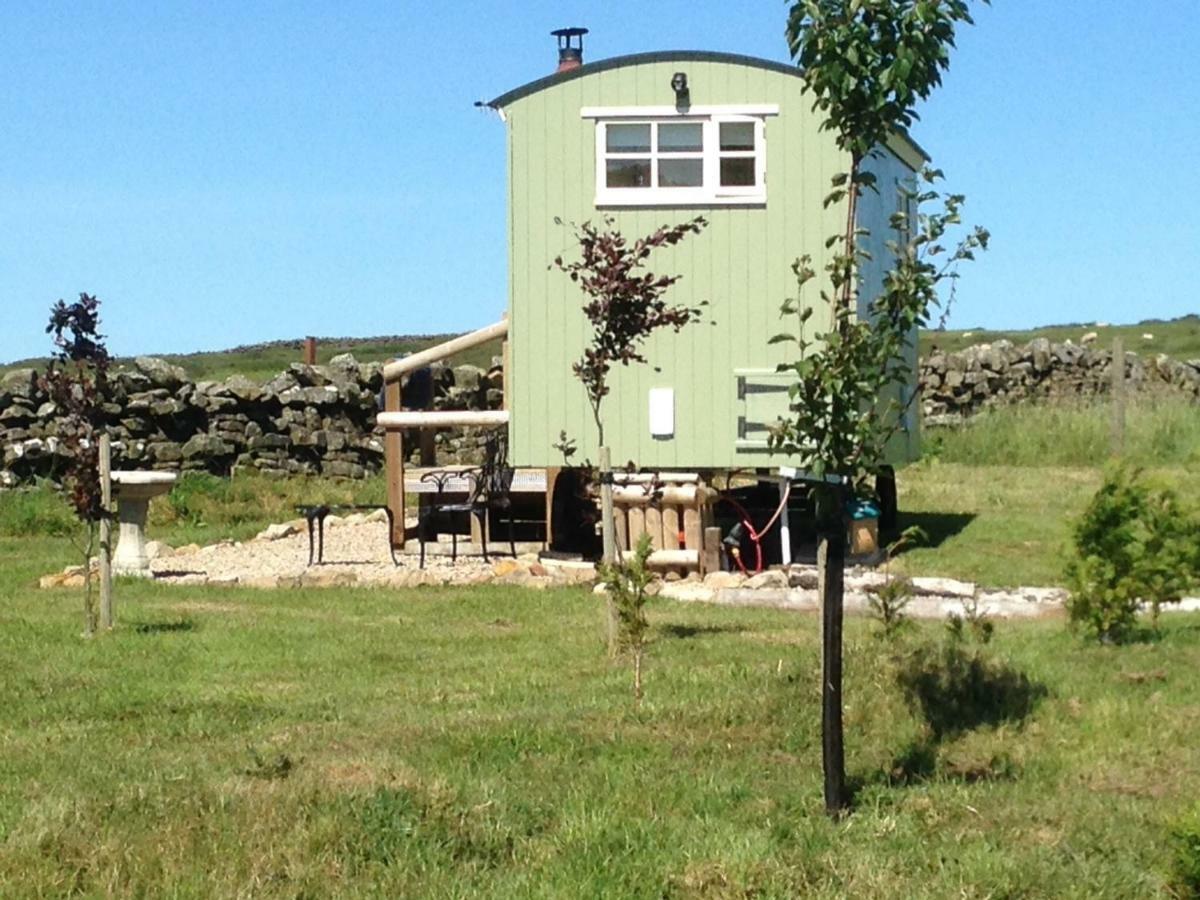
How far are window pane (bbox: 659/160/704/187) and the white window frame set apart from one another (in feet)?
0.14

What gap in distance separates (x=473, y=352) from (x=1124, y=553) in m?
28.0

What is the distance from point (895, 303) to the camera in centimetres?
721

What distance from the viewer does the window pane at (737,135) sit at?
53.7ft

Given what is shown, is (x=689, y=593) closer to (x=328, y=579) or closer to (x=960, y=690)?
(x=328, y=579)

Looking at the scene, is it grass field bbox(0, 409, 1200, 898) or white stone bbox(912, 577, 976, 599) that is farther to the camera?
white stone bbox(912, 577, 976, 599)

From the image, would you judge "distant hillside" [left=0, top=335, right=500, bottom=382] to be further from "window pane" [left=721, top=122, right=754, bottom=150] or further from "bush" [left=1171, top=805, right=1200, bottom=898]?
"bush" [left=1171, top=805, right=1200, bottom=898]

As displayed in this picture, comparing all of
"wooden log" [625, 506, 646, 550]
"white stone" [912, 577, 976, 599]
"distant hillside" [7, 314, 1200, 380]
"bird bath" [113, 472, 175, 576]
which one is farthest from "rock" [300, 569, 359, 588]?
"distant hillside" [7, 314, 1200, 380]

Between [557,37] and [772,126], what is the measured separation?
3.44m

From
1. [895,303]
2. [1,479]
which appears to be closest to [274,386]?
[1,479]

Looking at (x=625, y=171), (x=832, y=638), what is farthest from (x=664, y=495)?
(x=832, y=638)

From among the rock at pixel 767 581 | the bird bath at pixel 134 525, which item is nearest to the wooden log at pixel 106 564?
the bird bath at pixel 134 525

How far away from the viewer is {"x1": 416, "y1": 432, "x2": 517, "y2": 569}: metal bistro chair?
16.8 metres

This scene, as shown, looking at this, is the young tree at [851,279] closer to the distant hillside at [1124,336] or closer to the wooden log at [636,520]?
the wooden log at [636,520]

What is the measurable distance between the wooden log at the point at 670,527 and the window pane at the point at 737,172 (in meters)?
3.02
